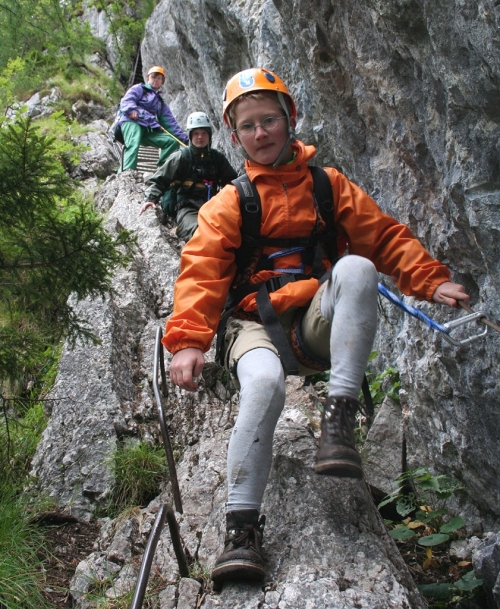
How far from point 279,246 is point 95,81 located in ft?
69.4

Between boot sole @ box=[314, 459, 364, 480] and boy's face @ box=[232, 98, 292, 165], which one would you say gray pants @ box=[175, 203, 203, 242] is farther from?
boot sole @ box=[314, 459, 364, 480]

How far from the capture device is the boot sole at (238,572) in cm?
251

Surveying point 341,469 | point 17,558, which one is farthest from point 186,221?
point 341,469

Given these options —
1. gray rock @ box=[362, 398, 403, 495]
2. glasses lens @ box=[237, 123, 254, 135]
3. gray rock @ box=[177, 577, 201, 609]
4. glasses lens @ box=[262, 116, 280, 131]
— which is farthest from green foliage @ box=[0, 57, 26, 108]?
gray rock @ box=[177, 577, 201, 609]

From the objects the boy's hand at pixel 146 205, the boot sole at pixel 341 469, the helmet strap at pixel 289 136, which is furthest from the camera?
the boy's hand at pixel 146 205

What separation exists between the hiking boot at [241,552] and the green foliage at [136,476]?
6.09 ft

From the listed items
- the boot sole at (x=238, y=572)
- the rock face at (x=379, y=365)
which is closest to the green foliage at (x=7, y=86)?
the rock face at (x=379, y=365)

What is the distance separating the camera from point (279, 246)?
133 inches

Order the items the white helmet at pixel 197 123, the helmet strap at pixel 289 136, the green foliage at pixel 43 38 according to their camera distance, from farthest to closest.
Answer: the green foliage at pixel 43 38
the white helmet at pixel 197 123
the helmet strap at pixel 289 136

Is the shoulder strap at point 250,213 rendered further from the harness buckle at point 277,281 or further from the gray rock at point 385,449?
the gray rock at point 385,449

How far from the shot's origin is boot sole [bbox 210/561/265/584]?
2.51 meters

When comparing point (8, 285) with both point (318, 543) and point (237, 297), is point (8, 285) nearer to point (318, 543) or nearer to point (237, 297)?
point (237, 297)

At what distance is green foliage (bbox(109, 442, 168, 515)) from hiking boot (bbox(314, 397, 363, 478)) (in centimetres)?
231

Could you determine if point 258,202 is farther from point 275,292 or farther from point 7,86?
point 7,86
